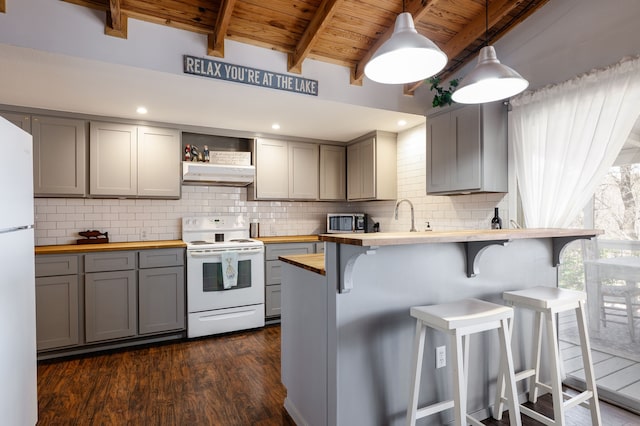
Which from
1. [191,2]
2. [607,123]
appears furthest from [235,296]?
[607,123]

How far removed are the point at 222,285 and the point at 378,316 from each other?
2.29 m

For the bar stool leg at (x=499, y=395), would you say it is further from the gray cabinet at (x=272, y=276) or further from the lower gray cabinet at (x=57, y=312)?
the lower gray cabinet at (x=57, y=312)

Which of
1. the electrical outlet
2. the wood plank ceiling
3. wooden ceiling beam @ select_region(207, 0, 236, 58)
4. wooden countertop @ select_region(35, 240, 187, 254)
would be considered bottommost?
the electrical outlet

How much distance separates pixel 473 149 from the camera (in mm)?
2980

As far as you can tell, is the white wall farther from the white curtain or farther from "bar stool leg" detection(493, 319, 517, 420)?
"bar stool leg" detection(493, 319, 517, 420)

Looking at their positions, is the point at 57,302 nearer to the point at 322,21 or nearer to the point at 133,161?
the point at 133,161

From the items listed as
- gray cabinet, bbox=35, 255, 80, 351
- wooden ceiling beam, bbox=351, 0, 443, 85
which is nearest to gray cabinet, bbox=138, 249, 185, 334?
gray cabinet, bbox=35, 255, 80, 351

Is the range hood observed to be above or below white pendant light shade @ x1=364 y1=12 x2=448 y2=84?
below

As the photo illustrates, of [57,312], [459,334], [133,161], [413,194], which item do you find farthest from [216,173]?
[459,334]

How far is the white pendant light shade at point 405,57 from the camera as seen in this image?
1529mm

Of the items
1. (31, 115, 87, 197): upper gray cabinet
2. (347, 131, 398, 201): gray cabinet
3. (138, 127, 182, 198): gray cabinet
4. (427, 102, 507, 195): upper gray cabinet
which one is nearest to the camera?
(427, 102, 507, 195): upper gray cabinet

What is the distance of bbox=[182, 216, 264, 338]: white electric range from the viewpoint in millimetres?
3508

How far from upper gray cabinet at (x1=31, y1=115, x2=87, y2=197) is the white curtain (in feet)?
13.3

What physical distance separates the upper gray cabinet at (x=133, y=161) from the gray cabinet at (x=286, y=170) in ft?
3.12
